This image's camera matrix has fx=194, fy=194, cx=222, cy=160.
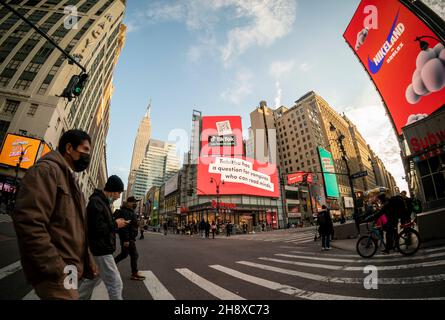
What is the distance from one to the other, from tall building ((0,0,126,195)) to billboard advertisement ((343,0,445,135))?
36.9 meters

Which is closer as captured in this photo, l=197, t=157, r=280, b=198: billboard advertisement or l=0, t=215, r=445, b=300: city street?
l=0, t=215, r=445, b=300: city street

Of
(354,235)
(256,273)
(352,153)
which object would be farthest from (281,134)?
(256,273)

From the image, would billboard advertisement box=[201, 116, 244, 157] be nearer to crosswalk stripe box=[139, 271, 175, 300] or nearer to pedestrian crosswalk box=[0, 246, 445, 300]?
pedestrian crosswalk box=[0, 246, 445, 300]

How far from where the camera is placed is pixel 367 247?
6.69m

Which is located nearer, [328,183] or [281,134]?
[328,183]

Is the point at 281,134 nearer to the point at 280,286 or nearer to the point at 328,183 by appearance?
the point at 328,183

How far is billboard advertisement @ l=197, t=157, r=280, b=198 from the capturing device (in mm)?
42344

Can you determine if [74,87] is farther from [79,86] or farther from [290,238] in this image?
→ [290,238]

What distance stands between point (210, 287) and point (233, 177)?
1583 inches

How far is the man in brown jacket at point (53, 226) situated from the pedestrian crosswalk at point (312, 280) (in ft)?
8.52

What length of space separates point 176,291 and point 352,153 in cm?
11901

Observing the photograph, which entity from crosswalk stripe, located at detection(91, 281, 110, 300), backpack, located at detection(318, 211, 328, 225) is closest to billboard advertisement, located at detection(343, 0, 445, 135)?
backpack, located at detection(318, 211, 328, 225)
